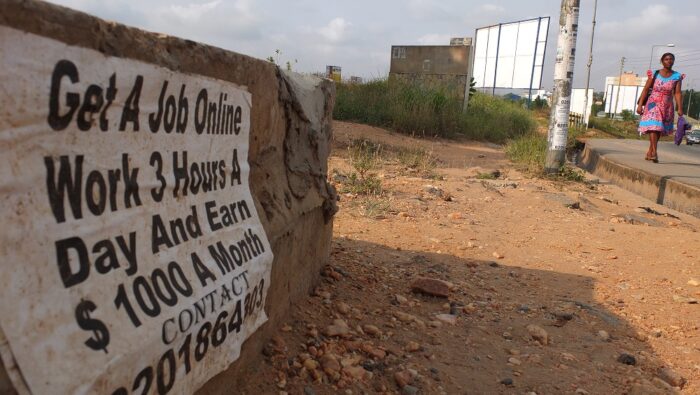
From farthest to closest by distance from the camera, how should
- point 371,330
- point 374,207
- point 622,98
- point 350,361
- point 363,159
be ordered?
point 622,98 < point 363,159 < point 374,207 < point 371,330 < point 350,361

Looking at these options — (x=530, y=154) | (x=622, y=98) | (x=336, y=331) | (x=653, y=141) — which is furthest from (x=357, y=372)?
(x=622, y=98)

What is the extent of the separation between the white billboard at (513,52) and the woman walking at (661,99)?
16.7 meters

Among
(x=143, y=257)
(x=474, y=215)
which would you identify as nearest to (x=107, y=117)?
(x=143, y=257)

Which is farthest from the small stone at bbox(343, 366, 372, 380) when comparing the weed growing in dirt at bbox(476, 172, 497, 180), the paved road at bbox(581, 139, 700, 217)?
the paved road at bbox(581, 139, 700, 217)

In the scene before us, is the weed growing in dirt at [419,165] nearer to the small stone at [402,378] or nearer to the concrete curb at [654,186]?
the concrete curb at [654,186]

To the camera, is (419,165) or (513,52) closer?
(419,165)

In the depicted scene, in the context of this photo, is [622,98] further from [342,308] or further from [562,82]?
[342,308]

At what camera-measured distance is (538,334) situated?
2893 millimetres

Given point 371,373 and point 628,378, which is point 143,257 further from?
point 628,378

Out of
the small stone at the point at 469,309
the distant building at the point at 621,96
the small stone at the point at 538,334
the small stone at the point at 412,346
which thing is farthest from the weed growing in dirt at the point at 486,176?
the distant building at the point at 621,96

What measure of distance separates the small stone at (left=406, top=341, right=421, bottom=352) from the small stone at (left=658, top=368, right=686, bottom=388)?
1.11 meters

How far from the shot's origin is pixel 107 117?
51.9 inches

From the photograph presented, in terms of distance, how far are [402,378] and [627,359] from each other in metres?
1.18

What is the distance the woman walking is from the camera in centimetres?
848
